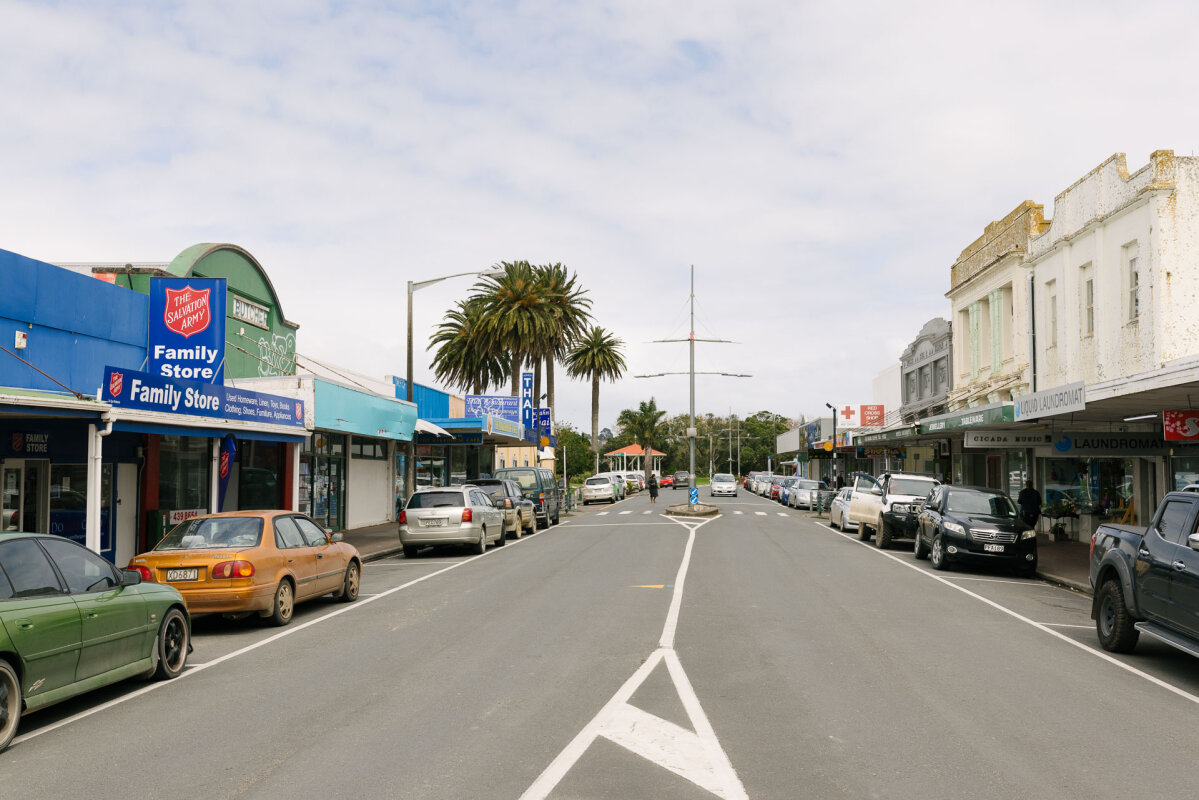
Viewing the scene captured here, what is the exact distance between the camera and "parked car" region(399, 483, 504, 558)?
69.5 ft

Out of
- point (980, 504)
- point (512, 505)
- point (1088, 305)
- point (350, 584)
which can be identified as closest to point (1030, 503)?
point (980, 504)

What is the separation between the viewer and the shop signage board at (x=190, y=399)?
45.2 feet

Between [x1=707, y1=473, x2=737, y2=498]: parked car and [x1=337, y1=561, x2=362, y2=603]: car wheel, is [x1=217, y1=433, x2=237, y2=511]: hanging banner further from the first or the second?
[x1=707, y1=473, x2=737, y2=498]: parked car

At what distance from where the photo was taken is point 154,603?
346 inches

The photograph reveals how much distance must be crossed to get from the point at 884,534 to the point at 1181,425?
7674 mm

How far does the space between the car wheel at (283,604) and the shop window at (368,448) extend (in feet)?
55.0

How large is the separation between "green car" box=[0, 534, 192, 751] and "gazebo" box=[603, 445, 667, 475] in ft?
267

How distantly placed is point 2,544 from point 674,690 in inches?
209

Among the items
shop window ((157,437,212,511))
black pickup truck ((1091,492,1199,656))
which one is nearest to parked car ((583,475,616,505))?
shop window ((157,437,212,511))

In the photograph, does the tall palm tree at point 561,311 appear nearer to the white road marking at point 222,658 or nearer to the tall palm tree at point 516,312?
the tall palm tree at point 516,312

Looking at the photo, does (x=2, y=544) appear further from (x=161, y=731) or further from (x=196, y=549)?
(x=196, y=549)

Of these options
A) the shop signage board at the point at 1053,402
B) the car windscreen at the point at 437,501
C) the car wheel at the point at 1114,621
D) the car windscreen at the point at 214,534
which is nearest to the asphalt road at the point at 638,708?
the car wheel at the point at 1114,621

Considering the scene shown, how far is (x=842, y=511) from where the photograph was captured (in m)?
30.3

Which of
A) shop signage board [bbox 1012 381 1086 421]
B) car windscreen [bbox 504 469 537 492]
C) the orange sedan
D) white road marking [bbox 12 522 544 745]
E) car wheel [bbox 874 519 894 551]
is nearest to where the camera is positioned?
white road marking [bbox 12 522 544 745]
